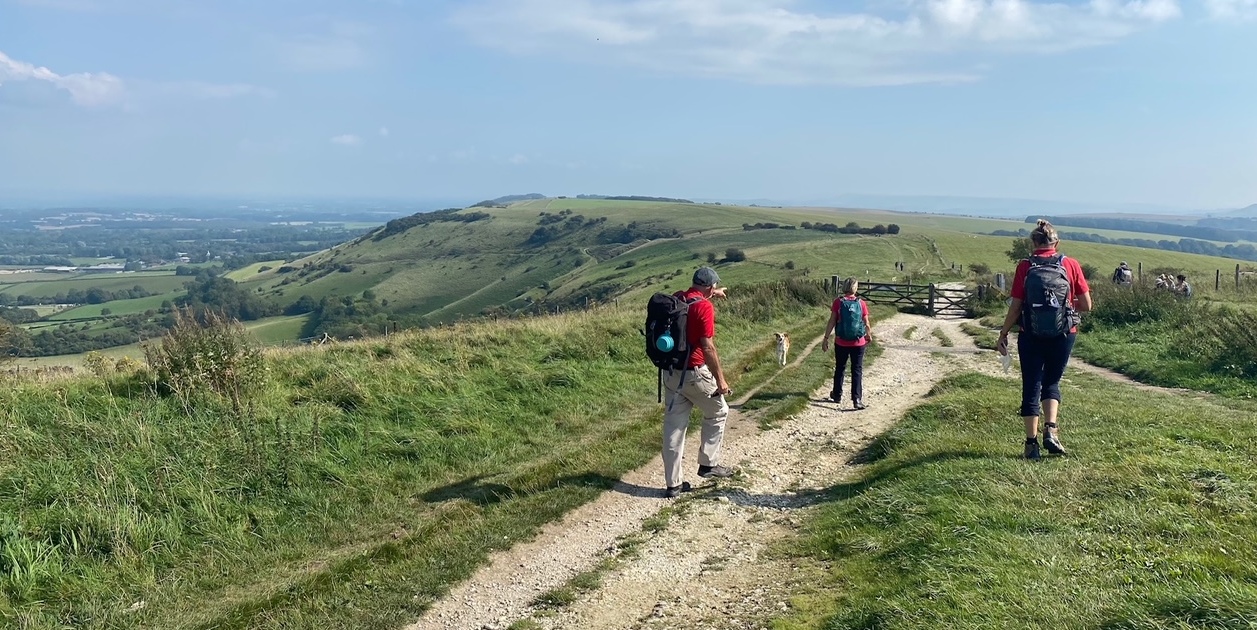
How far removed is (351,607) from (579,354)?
8955mm

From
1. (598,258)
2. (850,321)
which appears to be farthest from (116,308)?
(850,321)

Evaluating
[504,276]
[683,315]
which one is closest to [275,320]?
[504,276]

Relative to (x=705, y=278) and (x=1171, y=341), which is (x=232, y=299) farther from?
(x=705, y=278)

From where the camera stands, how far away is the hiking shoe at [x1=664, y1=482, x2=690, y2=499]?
755cm

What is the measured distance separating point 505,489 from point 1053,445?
5.33 m

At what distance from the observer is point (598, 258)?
112000 mm

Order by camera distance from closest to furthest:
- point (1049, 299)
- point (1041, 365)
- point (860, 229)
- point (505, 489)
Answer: point (1049, 299), point (1041, 365), point (505, 489), point (860, 229)

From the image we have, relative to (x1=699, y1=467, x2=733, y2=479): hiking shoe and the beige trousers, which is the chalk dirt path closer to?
(x1=699, y1=467, x2=733, y2=479): hiking shoe

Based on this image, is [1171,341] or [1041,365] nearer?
[1041,365]

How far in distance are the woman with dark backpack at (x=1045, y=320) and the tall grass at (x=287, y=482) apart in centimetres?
408

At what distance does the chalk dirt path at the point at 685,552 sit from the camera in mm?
5148

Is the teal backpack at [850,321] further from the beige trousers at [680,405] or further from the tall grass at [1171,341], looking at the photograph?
the tall grass at [1171,341]

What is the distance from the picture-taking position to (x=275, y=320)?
90438mm

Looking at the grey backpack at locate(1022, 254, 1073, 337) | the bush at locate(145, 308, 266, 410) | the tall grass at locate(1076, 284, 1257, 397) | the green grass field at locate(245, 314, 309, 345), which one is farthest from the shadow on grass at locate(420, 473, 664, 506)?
the green grass field at locate(245, 314, 309, 345)
